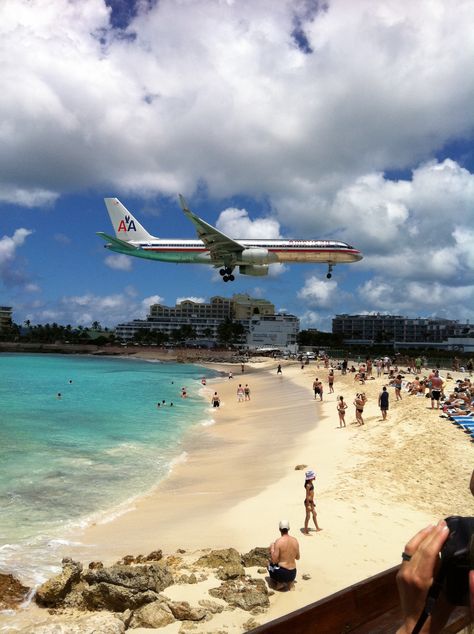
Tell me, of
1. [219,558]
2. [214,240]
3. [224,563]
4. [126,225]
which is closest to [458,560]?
[224,563]

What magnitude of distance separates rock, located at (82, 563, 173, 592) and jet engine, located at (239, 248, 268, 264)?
29963 mm

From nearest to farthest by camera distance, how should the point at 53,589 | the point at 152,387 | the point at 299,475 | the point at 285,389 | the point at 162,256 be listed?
the point at 53,589
the point at 299,475
the point at 162,256
the point at 285,389
the point at 152,387

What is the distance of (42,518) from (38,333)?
172m

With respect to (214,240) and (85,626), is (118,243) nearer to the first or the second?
(214,240)

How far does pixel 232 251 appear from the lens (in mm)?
37375

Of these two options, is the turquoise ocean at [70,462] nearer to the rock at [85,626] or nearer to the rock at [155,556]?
the rock at [155,556]

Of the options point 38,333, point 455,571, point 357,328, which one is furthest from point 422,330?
point 455,571

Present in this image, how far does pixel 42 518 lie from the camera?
12.4 metres

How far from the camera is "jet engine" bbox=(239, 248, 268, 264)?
36.6 m

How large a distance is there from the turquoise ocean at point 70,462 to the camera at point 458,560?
8.90m

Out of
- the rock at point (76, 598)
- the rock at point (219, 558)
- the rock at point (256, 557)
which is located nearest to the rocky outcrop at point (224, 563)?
the rock at point (219, 558)

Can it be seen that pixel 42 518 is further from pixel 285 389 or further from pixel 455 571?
pixel 285 389

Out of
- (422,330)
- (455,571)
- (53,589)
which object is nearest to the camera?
(455,571)

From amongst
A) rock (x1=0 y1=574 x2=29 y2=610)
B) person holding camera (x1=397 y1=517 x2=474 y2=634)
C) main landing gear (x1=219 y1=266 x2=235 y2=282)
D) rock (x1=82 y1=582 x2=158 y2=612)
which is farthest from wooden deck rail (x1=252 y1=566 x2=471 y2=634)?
main landing gear (x1=219 y1=266 x2=235 y2=282)
